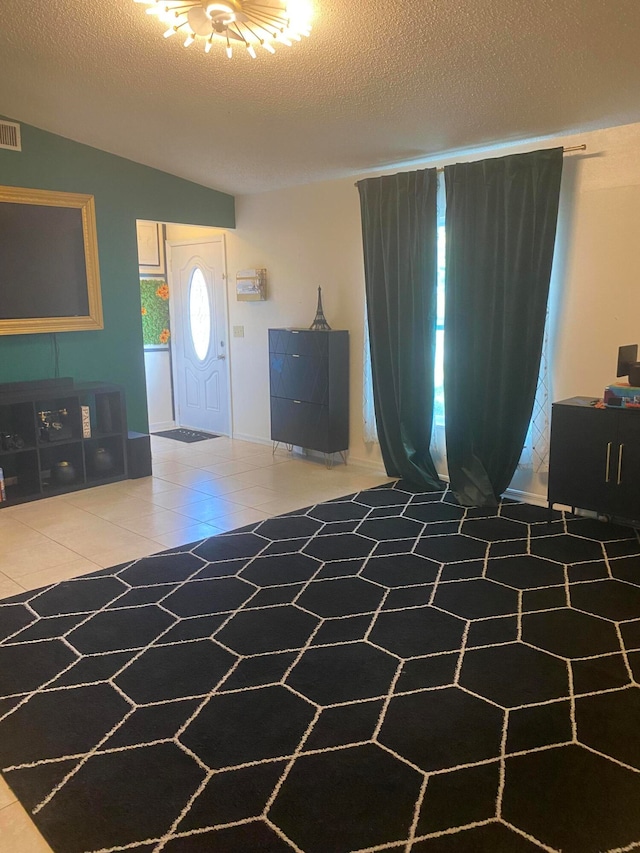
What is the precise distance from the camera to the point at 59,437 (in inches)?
198

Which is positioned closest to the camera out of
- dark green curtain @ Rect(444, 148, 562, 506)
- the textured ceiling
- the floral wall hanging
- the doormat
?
the textured ceiling

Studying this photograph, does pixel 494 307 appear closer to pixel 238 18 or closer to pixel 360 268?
pixel 360 268

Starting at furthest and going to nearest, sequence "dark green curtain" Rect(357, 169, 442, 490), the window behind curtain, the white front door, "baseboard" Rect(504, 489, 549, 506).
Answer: the white front door < "dark green curtain" Rect(357, 169, 442, 490) < "baseboard" Rect(504, 489, 549, 506) < the window behind curtain

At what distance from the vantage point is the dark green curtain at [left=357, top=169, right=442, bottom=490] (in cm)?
475

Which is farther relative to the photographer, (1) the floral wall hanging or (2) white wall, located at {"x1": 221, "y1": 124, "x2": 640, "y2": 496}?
(1) the floral wall hanging

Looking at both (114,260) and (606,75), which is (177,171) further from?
(606,75)

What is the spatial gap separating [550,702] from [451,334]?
2.80 meters

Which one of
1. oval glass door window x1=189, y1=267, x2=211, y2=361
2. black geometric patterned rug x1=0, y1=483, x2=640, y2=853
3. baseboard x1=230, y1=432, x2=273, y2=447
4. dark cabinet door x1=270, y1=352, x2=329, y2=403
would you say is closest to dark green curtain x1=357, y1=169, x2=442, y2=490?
dark cabinet door x1=270, y1=352, x2=329, y2=403

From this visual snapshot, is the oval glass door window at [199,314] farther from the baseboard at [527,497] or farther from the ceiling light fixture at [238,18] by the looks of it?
the ceiling light fixture at [238,18]

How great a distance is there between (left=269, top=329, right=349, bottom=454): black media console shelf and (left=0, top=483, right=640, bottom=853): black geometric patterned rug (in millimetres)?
1937

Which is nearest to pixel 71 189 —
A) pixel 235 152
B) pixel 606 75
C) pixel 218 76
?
pixel 235 152

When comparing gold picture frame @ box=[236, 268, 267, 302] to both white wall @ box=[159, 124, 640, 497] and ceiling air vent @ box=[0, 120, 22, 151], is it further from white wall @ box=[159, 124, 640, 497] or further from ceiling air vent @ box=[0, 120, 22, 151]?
ceiling air vent @ box=[0, 120, 22, 151]

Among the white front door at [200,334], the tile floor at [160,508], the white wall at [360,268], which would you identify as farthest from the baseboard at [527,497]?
the white front door at [200,334]

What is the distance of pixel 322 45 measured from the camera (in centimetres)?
324
